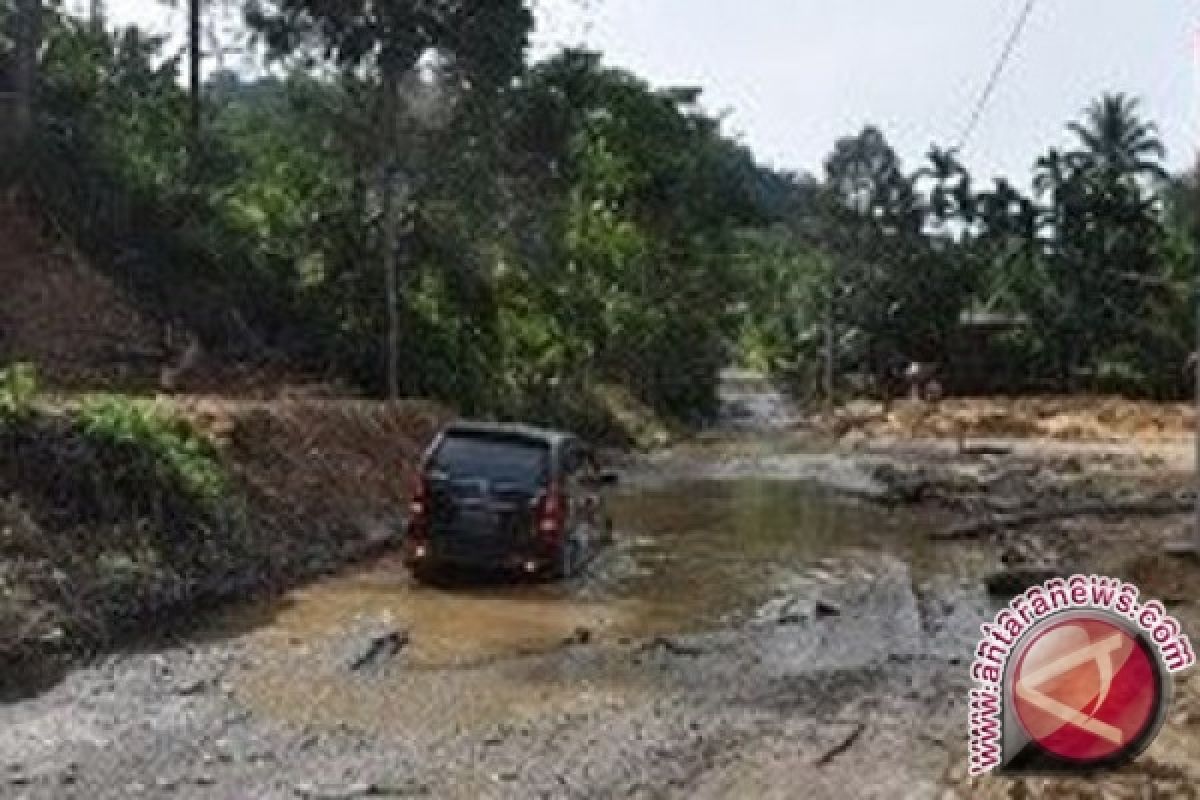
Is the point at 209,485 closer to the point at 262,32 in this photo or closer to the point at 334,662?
the point at 334,662

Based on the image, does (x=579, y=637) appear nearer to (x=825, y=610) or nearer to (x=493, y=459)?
(x=493, y=459)

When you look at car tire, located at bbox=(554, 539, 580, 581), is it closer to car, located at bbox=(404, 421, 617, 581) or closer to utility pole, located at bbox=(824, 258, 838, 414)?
car, located at bbox=(404, 421, 617, 581)

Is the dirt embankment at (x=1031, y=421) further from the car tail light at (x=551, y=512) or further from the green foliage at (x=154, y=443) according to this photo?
the green foliage at (x=154, y=443)

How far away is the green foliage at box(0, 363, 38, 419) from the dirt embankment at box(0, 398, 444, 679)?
13cm

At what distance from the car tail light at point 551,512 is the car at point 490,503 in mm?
10

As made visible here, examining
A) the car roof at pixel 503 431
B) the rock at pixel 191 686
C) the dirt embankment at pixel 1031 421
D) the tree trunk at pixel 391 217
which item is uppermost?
the tree trunk at pixel 391 217

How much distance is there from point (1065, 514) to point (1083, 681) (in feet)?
80.2

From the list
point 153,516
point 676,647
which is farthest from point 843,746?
point 153,516

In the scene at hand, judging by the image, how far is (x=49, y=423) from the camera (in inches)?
683

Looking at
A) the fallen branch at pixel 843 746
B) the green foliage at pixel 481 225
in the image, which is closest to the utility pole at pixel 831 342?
the green foliage at pixel 481 225

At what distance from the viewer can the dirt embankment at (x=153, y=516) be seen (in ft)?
48.4

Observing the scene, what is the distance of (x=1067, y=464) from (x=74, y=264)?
2258 cm

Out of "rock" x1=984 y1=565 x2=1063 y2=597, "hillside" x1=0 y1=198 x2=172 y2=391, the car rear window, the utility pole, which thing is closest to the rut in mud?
"rock" x1=984 y1=565 x2=1063 y2=597

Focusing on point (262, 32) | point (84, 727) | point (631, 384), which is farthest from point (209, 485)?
point (631, 384)
